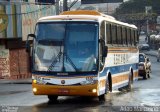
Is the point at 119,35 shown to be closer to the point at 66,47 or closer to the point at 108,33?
the point at 108,33

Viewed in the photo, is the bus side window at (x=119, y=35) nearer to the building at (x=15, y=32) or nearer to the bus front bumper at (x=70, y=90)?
the bus front bumper at (x=70, y=90)

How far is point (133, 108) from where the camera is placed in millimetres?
16500

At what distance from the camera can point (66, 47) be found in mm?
17875

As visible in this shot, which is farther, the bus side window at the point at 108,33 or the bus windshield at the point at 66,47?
the bus side window at the point at 108,33

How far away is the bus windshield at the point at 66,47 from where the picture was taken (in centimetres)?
1770

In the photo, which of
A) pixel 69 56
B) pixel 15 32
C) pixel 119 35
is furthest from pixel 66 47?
pixel 15 32

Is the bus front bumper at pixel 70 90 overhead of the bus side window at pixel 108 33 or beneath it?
beneath

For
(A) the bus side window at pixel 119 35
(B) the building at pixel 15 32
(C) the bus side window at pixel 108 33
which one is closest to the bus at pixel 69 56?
(C) the bus side window at pixel 108 33

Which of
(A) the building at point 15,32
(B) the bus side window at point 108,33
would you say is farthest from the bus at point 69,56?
(A) the building at point 15,32

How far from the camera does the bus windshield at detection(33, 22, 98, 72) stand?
1770cm

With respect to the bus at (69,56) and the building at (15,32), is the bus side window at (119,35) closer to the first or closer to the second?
the bus at (69,56)

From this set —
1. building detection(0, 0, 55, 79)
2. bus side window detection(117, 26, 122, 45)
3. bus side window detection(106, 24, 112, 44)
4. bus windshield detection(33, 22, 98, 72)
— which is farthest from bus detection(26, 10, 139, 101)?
building detection(0, 0, 55, 79)

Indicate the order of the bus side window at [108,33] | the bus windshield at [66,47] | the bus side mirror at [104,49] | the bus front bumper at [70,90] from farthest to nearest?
1. the bus side window at [108,33]
2. the bus side mirror at [104,49]
3. the bus windshield at [66,47]
4. the bus front bumper at [70,90]

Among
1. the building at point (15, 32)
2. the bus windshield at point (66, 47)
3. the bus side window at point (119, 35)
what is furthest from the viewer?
the building at point (15, 32)
